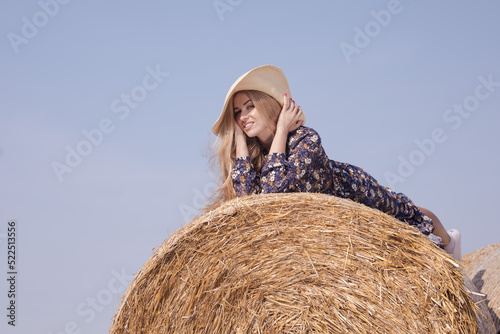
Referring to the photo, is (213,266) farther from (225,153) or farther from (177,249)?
(225,153)

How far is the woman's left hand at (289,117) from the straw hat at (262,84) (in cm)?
6

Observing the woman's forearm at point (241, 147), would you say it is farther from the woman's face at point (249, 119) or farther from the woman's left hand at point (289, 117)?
the woman's left hand at point (289, 117)

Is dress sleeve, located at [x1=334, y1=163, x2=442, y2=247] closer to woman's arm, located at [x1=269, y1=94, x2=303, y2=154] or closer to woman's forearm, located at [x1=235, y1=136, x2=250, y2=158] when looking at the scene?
woman's arm, located at [x1=269, y1=94, x2=303, y2=154]

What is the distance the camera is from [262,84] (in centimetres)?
377

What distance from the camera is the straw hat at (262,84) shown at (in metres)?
3.74

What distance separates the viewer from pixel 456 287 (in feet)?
8.41

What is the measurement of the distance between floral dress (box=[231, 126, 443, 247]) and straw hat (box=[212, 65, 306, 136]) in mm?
342

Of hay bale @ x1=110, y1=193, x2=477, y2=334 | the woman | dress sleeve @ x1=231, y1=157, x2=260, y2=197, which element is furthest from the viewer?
dress sleeve @ x1=231, y1=157, x2=260, y2=197

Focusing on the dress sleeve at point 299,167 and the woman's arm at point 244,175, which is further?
the woman's arm at point 244,175

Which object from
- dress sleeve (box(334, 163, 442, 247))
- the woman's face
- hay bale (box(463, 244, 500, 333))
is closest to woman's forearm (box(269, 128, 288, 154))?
the woman's face

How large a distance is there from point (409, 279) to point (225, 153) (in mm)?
1767

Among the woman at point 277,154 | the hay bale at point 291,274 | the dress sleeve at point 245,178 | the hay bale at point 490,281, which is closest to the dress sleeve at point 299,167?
the woman at point 277,154

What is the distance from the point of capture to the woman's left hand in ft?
12.0

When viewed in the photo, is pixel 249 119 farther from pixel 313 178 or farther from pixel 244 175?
pixel 313 178
